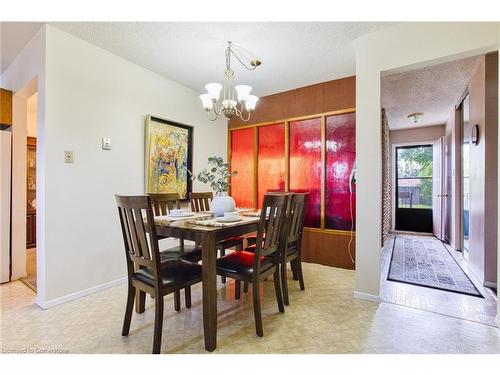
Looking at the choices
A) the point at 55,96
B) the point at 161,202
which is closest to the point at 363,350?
the point at 161,202

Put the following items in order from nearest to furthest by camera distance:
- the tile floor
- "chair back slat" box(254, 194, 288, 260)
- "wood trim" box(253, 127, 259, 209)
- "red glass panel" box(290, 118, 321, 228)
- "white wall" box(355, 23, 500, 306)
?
the tile floor
"chair back slat" box(254, 194, 288, 260)
"white wall" box(355, 23, 500, 306)
"red glass panel" box(290, 118, 321, 228)
"wood trim" box(253, 127, 259, 209)

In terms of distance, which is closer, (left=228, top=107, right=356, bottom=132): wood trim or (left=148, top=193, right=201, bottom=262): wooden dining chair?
(left=148, top=193, right=201, bottom=262): wooden dining chair

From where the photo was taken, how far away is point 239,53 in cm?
266

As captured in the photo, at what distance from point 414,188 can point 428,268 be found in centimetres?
318

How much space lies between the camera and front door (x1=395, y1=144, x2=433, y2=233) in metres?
5.69

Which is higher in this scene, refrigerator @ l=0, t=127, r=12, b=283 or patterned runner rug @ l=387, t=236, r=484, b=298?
refrigerator @ l=0, t=127, r=12, b=283

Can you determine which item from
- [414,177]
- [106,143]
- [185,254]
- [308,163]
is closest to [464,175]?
[414,177]

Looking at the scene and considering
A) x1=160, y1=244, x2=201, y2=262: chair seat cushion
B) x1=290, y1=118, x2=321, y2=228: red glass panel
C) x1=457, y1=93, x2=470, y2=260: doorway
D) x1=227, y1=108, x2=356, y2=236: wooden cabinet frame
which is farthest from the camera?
x1=457, y1=93, x2=470, y2=260: doorway

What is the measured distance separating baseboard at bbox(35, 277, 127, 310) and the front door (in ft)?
19.3

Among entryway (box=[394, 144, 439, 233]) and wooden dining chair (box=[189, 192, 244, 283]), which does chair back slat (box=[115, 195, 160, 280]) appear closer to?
wooden dining chair (box=[189, 192, 244, 283])

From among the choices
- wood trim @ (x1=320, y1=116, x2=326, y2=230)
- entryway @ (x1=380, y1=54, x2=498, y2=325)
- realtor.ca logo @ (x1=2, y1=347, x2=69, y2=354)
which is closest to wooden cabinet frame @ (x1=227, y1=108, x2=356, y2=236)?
wood trim @ (x1=320, y1=116, x2=326, y2=230)

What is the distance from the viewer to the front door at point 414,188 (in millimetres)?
5691

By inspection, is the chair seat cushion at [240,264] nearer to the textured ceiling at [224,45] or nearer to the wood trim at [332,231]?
the wood trim at [332,231]
